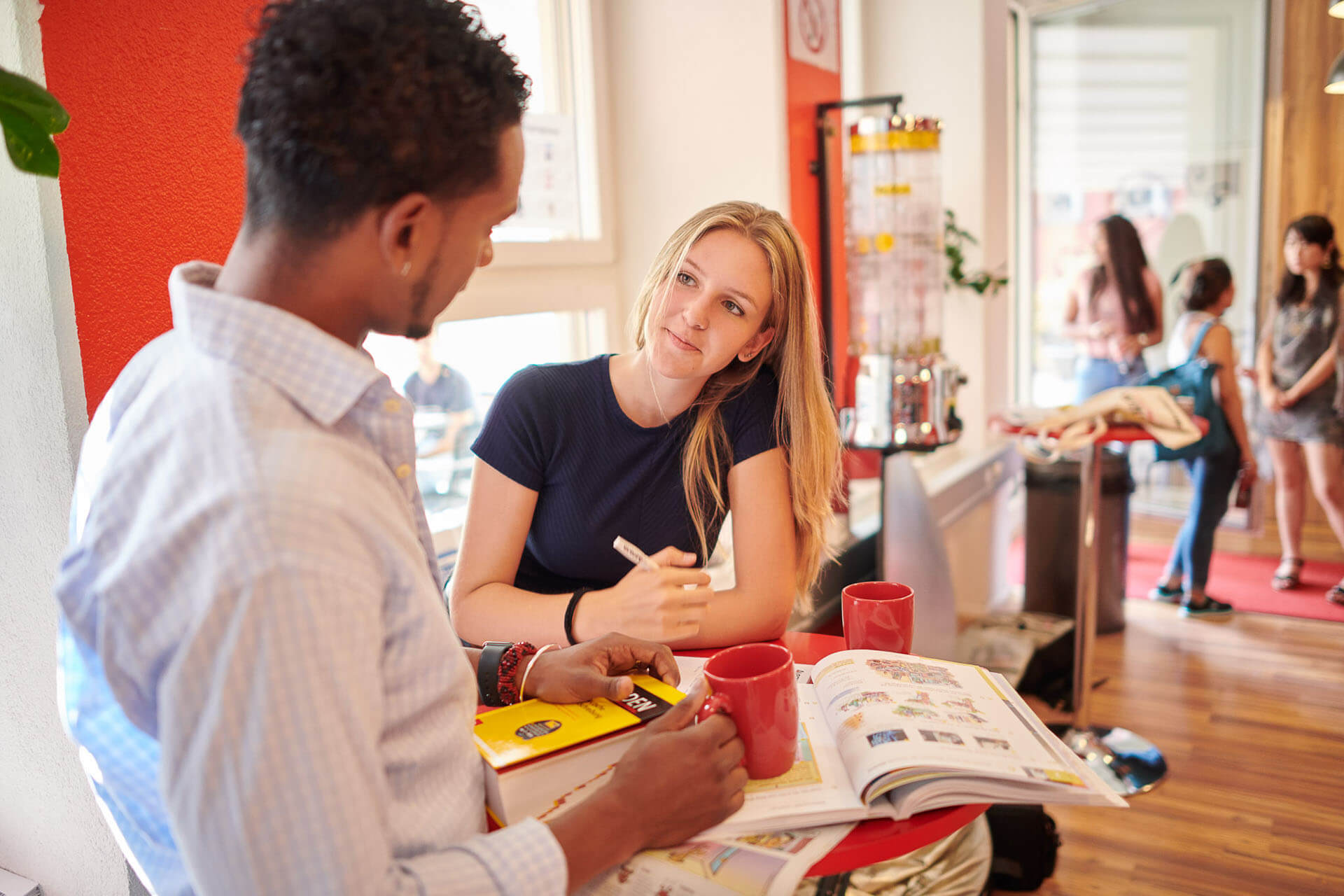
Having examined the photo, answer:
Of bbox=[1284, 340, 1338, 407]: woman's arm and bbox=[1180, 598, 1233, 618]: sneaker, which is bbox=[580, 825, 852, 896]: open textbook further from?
bbox=[1284, 340, 1338, 407]: woman's arm

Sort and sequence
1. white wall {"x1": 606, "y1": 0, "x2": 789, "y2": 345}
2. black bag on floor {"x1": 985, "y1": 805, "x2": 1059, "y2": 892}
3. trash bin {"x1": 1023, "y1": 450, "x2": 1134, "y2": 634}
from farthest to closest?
trash bin {"x1": 1023, "y1": 450, "x2": 1134, "y2": 634}, white wall {"x1": 606, "y1": 0, "x2": 789, "y2": 345}, black bag on floor {"x1": 985, "y1": 805, "x2": 1059, "y2": 892}

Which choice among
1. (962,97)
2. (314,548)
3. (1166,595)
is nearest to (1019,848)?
(314,548)

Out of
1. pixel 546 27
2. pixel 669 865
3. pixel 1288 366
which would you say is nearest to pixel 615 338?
pixel 546 27

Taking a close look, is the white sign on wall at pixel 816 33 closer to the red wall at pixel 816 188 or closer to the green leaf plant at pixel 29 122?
the red wall at pixel 816 188

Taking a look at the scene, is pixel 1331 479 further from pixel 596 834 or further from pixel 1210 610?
pixel 596 834

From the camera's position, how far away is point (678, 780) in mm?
806

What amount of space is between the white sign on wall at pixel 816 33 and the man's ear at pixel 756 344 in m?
1.49

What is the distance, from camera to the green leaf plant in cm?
88

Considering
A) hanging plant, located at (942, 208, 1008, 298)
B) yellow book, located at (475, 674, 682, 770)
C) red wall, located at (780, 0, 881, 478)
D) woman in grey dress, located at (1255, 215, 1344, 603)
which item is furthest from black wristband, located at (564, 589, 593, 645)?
woman in grey dress, located at (1255, 215, 1344, 603)

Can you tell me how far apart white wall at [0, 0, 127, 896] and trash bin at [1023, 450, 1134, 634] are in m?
3.33

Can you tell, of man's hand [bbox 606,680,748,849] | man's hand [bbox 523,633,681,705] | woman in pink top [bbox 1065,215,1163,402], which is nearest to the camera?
man's hand [bbox 606,680,748,849]

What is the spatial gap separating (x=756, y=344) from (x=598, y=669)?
0.73 meters

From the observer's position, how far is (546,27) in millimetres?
2658

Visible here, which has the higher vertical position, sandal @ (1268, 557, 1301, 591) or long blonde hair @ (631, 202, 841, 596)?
long blonde hair @ (631, 202, 841, 596)
